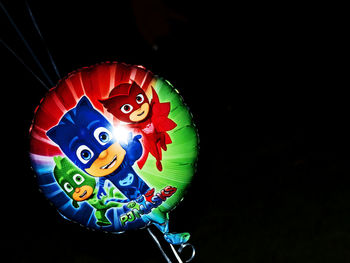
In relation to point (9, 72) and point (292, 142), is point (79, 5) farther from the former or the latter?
point (292, 142)

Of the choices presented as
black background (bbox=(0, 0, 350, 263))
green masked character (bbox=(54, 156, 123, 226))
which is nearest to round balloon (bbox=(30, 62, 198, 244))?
green masked character (bbox=(54, 156, 123, 226))

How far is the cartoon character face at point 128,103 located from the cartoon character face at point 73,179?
25cm

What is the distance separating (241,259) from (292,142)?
1.54 meters

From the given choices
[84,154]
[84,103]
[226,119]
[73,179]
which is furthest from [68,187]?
[226,119]

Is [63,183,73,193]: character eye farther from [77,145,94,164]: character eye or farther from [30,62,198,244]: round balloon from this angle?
[77,145,94,164]: character eye

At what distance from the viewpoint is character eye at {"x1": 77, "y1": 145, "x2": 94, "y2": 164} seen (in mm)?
1332

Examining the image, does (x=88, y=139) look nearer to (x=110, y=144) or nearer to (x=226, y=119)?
(x=110, y=144)

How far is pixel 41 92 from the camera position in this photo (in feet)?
9.37

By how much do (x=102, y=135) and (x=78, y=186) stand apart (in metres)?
0.21

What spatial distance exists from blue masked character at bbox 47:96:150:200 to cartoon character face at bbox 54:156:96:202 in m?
0.02

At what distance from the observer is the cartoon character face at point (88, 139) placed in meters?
1.33

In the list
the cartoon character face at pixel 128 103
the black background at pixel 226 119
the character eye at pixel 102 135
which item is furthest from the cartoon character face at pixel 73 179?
the black background at pixel 226 119

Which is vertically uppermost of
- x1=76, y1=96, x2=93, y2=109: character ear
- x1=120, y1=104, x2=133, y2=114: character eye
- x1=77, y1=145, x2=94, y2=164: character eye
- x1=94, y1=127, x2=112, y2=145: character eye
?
x1=76, y1=96, x2=93, y2=109: character ear

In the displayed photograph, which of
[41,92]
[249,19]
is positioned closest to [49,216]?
[41,92]
